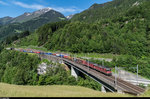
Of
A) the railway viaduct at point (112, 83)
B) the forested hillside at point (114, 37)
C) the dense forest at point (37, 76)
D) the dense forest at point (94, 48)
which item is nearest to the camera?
the railway viaduct at point (112, 83)

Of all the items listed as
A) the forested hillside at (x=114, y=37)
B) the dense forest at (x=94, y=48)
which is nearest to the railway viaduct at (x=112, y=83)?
the dense forest at (x=94, y=48)

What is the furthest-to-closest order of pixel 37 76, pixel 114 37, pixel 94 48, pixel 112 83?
pixel 114 37 < pixel 94 48 < pixel 37 76 < pixel 112 83

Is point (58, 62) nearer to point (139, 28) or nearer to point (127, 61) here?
point (127, 61)

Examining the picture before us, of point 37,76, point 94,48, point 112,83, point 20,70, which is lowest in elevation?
point 37,76

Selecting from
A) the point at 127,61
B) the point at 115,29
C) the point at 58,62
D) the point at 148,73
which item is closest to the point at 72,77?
the point at 58,62

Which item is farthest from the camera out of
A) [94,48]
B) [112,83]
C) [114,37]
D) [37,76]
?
[114,37]

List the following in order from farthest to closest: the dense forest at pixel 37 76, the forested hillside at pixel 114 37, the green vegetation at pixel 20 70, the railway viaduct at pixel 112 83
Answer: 1. the forested hillside at pixel 114 37
2. the green vegetation at pixel 20 70
3. the dense forest at pixel 37 76
4. the railway viaduct at pixel 112 83

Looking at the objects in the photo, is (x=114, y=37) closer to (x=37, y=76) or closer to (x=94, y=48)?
(x=94, y=48)

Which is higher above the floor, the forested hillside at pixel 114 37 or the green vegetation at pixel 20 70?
the forested hillside at pixel 114 37

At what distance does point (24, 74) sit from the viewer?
50.8m

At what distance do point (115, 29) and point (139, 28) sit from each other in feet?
56.6

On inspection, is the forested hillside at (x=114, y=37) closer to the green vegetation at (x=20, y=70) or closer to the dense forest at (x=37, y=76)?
the dense forest at (x=37, y=76)

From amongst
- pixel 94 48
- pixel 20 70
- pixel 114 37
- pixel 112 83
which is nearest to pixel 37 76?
pixel 20 70

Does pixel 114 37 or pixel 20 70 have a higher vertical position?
pixel 114 37
